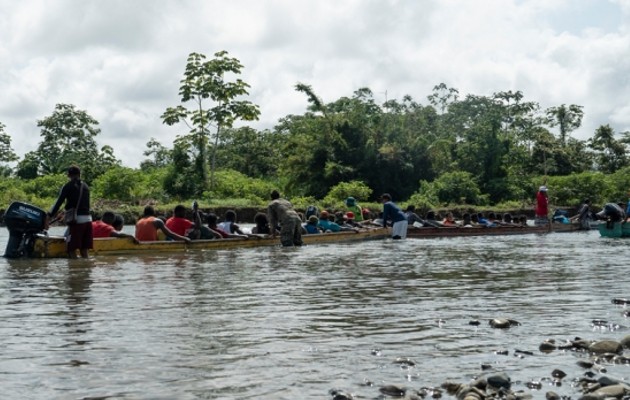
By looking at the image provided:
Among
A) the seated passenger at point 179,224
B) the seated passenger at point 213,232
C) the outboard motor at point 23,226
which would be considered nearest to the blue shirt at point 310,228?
the seated passenger at point 213,232

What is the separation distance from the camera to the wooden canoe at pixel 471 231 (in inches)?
1136

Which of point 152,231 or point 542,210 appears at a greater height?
point 542,210

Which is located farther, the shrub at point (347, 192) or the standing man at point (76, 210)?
the shrub at point (347, 192)

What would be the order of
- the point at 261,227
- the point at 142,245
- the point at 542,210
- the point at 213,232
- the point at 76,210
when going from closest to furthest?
1. the point at 76,210
2. the point at 142,245
3. the point at 213,232
4. the point at 261,227
5. the point at 542,210

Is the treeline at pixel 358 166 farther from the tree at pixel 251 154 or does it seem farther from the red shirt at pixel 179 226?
the red shirt at pixel 179 226

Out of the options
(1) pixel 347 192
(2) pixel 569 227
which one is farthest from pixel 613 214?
(1) pixel 347 192

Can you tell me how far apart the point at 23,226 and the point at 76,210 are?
159cm

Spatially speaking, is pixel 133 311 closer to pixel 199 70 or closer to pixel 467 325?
pixel 467 325

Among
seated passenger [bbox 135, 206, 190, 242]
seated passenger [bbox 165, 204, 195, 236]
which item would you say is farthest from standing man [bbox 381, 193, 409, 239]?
seated passenger [bbox 135, 206, 190, 242]

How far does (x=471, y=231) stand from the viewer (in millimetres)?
30172

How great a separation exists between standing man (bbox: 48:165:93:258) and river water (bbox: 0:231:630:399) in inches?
30.4

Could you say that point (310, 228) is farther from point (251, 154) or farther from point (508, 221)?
A: point (251, 154)

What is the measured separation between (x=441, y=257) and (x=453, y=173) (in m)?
36.2

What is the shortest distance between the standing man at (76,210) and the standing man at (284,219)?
579cm
